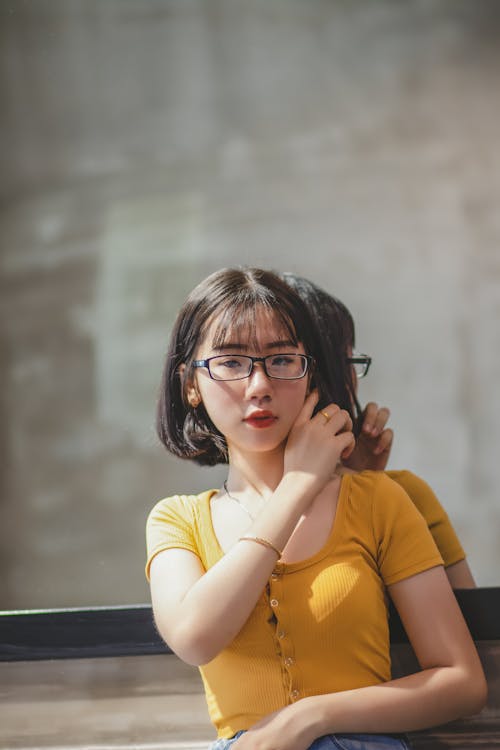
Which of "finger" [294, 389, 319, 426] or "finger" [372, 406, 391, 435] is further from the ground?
"finger" [294, 389, 319, 426]

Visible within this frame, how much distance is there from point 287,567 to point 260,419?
236mm

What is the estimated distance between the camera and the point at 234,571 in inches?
44.4

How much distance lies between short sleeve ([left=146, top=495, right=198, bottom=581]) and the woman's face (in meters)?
0.16

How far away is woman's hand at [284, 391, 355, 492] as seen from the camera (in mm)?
1245

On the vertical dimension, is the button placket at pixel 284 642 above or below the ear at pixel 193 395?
below

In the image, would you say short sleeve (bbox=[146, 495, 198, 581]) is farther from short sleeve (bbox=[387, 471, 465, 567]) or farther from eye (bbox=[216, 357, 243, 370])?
short sleeve (bbox=[387, 471, 465, 567])

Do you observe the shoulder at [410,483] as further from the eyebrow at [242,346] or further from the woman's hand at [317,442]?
the eyebrow at [242,346]

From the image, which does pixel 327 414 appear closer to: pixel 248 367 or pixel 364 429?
pixel 248 367

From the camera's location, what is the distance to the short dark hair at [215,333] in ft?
4.30

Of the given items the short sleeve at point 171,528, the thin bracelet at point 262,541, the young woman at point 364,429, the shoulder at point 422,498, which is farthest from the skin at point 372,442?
the thin bracelet at point 262,541

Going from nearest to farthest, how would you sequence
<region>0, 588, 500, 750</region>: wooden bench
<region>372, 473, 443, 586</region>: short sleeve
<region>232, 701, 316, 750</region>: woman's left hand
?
<region>232, 701, 316, 750</region>: woman's left hand → <region>372, 473, 443, 586</region>: short sleeve → <region>0, 588, 500, 750</region>: wooden bench

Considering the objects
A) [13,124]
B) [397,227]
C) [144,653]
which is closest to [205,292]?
[144,653]

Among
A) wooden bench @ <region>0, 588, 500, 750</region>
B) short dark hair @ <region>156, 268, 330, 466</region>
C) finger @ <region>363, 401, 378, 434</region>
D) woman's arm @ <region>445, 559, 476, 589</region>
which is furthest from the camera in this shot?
finger @ <region>363, 401, 378, 434</region>

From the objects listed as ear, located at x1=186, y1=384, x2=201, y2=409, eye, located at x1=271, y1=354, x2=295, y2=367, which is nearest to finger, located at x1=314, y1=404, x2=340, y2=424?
eye, located at x1=271, y1=354, x2=295, y2=367
